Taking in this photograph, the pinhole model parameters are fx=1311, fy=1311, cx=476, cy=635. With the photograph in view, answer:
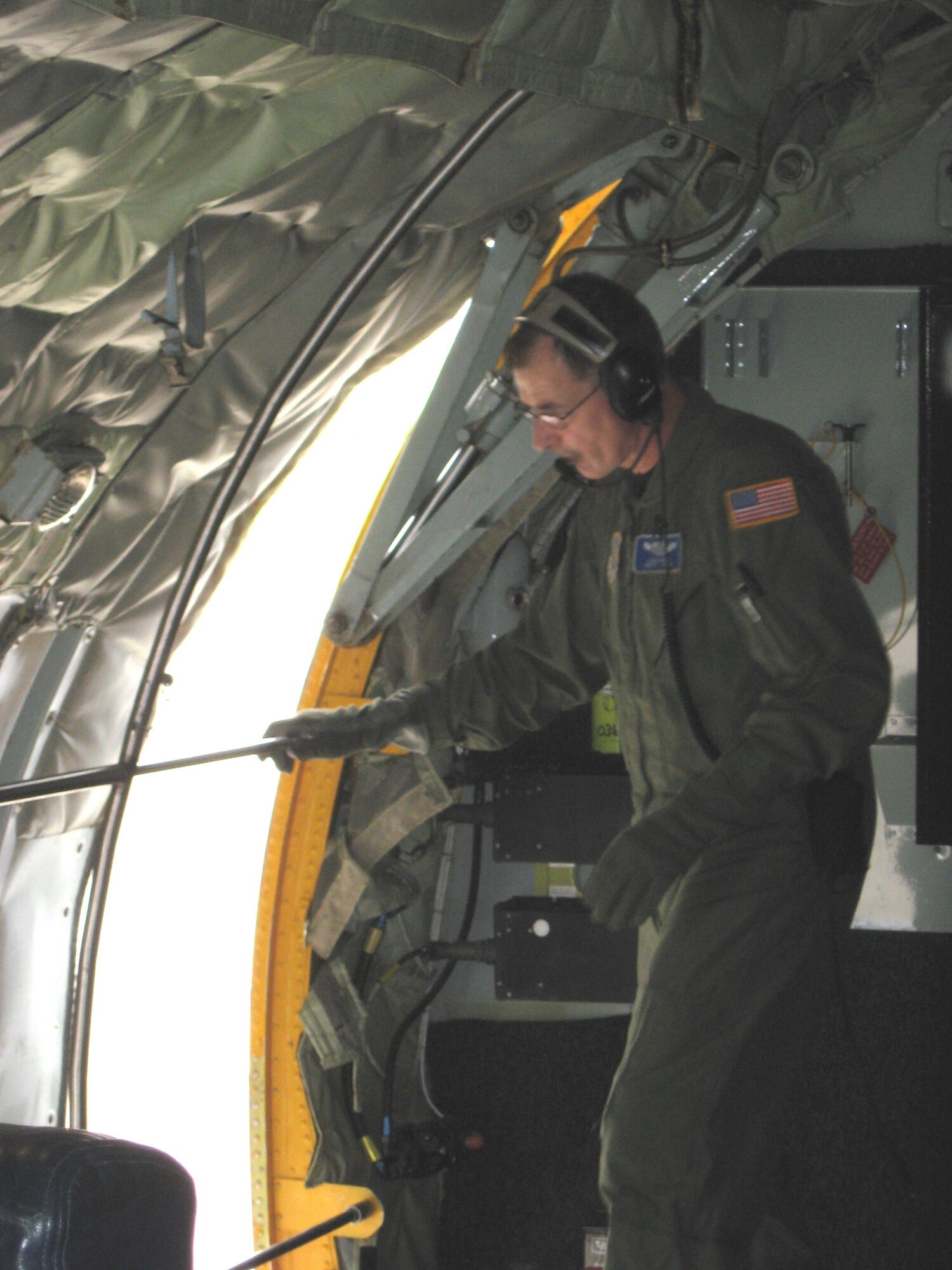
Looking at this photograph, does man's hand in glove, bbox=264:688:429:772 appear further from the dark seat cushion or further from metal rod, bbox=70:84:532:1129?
the dark seat cushion

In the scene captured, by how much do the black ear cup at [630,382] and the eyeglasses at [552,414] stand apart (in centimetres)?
4

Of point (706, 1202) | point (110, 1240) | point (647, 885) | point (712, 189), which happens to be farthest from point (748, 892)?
point (712, 189)

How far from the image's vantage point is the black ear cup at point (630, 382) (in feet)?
6.94

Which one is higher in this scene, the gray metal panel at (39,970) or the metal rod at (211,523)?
the metal rod at (211,523)

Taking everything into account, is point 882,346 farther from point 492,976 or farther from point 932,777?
point 492,976

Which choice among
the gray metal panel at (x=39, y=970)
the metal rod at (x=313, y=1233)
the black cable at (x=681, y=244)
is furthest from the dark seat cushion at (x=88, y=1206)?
the black cable at (x=681, y=244)

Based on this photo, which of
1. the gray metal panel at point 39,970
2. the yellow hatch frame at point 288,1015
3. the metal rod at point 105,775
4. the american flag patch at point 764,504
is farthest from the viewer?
the yellow hatch frame at point 288,1015

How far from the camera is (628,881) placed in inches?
73.6

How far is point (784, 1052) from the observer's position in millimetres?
1979

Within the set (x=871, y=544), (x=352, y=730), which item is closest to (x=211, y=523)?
(x=352, y=730)

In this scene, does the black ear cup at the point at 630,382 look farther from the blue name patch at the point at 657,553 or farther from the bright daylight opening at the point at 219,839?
the bright daylight opening at the point at 219,839

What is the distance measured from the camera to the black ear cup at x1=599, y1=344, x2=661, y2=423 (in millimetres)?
2115

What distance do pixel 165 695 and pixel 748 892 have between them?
1.41m

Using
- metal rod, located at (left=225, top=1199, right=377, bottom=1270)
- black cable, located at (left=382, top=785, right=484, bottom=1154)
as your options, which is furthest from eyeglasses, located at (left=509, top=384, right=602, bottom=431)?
metal rod, located at (left=225, top=1199, right=377, bottom=1270)
